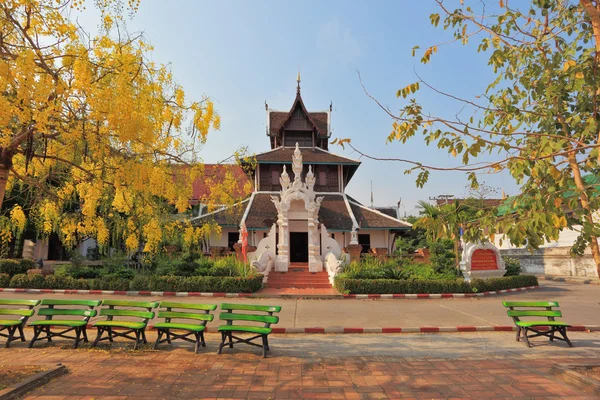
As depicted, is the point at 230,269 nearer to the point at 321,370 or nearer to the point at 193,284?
the point at 193,284

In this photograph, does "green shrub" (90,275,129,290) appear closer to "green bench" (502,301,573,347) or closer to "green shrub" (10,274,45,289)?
"green shrub" (10,274,45,289)

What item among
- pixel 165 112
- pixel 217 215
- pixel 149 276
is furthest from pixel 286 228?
pixel 165 112

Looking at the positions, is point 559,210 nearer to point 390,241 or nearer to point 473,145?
point 473,145

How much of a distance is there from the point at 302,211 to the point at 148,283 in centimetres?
944

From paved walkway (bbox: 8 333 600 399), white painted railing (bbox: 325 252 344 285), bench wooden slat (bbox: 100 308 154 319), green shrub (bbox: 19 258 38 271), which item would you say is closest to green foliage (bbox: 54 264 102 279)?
green shrub (bbox: 19 258 38 271)

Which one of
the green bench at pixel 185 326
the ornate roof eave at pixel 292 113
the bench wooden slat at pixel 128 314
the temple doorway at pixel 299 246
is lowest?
the green bench at pixel 185 326

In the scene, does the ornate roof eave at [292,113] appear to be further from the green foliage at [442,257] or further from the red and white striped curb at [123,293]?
the red and white striped curb at [123,293]

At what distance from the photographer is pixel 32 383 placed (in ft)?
13.8

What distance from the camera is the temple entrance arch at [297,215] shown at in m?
17.6

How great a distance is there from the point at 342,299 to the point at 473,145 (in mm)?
10504

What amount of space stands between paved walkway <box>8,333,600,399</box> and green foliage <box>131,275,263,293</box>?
6.71 metres

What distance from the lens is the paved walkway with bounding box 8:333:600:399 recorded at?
14.0ft

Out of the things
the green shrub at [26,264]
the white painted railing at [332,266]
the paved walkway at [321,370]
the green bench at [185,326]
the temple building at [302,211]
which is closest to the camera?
the paved walkway at [321,370]

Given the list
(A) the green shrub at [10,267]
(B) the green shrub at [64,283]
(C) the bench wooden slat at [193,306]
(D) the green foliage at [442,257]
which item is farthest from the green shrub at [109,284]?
(D) the green foliage at [442,257]
